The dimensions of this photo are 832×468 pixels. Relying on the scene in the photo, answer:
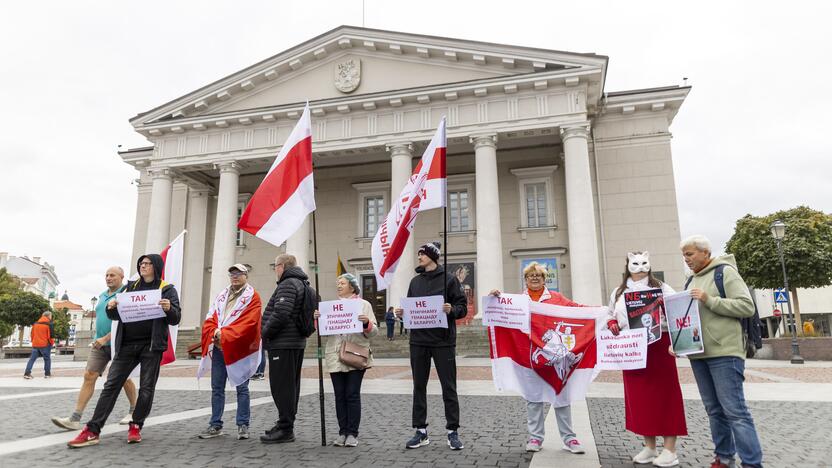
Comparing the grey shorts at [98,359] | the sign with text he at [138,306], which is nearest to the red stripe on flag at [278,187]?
the sign with text he at [138,306]

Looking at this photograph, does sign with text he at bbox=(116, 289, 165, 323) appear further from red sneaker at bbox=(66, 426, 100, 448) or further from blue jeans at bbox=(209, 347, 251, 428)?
red sneaker at bbox=(66, 426, 100, 448)

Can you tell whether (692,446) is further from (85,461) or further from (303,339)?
→ (85,461)

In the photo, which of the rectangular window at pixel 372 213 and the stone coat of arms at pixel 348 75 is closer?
the stone coat of arms at pixel 348 75

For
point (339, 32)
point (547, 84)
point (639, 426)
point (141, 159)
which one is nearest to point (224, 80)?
point (339, 32)

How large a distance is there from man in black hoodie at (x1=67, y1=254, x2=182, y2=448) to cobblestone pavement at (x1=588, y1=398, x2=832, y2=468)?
15.3 feet

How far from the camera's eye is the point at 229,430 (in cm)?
616

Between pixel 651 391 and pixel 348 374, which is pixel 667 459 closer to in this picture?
pixel 651 391

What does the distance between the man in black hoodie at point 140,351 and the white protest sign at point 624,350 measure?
4565 millimetres

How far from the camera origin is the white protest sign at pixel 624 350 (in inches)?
182

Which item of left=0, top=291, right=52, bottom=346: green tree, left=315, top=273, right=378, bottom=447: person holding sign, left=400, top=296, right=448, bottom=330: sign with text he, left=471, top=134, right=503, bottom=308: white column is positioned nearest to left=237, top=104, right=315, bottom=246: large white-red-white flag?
left=315, top=273, right=378, bottom=447: person holding sign

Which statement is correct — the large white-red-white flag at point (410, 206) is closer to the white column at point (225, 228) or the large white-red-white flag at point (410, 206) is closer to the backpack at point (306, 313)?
the backpack at point (306, 313)

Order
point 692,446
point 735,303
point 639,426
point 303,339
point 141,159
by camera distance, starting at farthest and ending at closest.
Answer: point 141,159 < point 303,339 < point 692,446 < point 639,426 < point 735,303

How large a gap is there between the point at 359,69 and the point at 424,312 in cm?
2099

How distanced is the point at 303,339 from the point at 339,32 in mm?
21576
